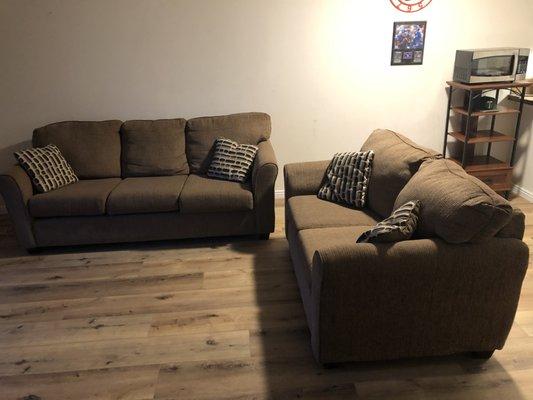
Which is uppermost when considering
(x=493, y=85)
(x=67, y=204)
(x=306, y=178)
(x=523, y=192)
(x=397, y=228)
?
(x=493, y=85)

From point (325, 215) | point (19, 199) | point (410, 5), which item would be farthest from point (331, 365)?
point (410, 5)

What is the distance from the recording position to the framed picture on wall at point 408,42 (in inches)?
142

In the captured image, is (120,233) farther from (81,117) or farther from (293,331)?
(293,331)

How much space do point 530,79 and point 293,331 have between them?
318 cm

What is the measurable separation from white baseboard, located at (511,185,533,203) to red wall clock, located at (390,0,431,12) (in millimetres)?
1863

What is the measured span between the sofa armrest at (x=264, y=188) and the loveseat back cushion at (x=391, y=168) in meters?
0.71

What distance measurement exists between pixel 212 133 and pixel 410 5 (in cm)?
196

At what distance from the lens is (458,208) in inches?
67.5

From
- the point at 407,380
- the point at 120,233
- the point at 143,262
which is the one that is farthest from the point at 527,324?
the point at 120,233

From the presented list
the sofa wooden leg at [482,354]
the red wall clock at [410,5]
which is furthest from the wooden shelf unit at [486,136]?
the sofa wooden leg at [482,354]

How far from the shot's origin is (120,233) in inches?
123

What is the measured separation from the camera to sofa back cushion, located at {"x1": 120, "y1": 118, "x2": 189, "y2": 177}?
3.46m

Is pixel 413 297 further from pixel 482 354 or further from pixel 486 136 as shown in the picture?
pixel 486 136

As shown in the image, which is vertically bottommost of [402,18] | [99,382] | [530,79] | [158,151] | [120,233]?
[99,382]
